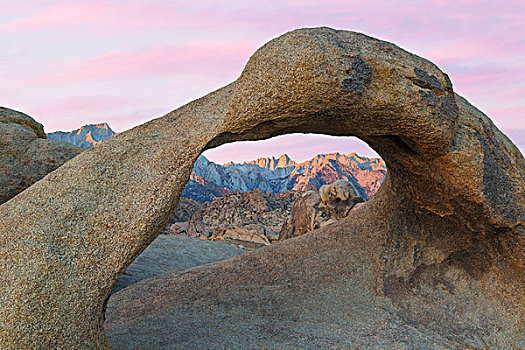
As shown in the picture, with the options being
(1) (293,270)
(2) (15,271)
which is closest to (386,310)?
(1) (293,270)

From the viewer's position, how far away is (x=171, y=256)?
8.57 m

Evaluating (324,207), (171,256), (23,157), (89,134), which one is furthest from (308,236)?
(89,134)

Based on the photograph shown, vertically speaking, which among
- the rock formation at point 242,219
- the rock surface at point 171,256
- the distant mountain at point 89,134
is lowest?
the rock surface at point 171,256

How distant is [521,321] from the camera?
4785 millimetres

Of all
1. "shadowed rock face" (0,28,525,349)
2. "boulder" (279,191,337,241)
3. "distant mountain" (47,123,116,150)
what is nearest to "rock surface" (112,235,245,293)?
"shadowed rock face" (0,28,525,349)

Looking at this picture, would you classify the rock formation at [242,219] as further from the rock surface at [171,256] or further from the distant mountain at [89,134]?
the distant mountain at [89,134]

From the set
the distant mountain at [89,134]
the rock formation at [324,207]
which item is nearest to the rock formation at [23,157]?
the rock formation at [324,207]

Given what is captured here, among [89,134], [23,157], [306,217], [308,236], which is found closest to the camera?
[23,157]

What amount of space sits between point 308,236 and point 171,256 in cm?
343

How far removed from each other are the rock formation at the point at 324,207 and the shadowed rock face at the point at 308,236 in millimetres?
4497

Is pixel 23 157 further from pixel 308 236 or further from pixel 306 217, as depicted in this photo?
pixel 306 217

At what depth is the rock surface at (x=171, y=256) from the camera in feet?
22.7

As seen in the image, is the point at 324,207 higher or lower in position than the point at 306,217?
higher

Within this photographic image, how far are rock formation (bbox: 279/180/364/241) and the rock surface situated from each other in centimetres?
219
